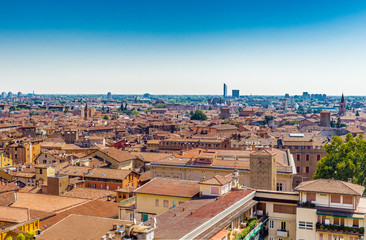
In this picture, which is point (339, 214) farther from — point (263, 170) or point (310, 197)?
point (263, 170)

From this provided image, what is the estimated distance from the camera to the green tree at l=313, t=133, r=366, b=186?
1468 inches

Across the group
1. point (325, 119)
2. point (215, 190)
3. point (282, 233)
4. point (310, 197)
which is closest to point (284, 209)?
point (282, 233)

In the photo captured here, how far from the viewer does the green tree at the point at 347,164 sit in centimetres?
3728

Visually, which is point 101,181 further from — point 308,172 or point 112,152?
point 308,172

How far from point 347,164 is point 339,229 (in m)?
14.5

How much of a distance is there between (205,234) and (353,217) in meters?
10.3

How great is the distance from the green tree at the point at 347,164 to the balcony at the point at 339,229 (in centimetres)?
1370

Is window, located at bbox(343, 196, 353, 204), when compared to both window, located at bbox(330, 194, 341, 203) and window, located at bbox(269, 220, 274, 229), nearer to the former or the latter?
window, located at bbox(330, 194, 341, 203)

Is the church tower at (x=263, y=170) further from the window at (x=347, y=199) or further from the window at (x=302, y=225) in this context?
the window at (x=347, y=199)

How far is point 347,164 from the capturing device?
37.5 m

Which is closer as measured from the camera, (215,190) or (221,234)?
(221,234)

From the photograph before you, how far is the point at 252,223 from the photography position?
78.9 ft

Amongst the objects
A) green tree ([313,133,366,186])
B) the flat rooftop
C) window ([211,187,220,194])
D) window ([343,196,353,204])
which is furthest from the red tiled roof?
Result: green tree ([313,133,366,186])

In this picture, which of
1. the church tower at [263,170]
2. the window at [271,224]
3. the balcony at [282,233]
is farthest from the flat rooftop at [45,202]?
the balcony at [282,233]
